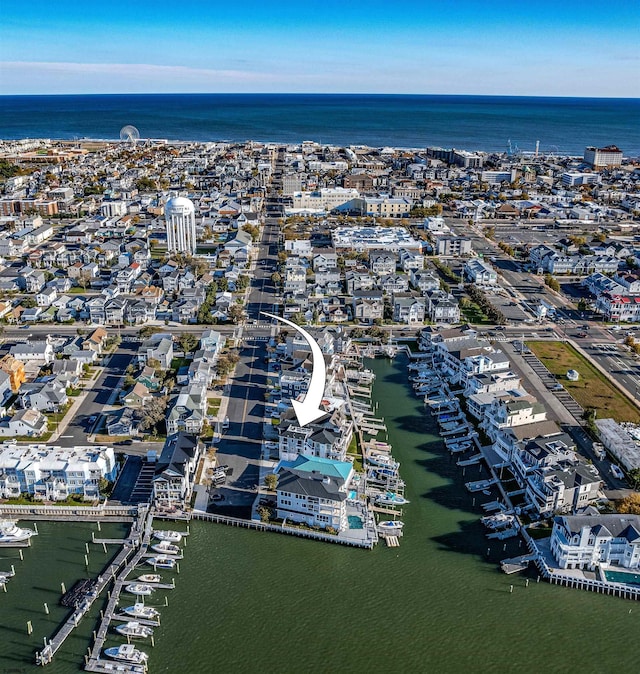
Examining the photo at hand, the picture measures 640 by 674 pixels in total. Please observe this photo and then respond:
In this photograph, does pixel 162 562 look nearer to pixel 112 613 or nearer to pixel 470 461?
pixel 112 613

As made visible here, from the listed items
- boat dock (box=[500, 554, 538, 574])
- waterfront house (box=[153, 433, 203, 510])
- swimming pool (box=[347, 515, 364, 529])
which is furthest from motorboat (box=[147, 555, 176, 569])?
boat dock (box=[500, 554, 538, 574])

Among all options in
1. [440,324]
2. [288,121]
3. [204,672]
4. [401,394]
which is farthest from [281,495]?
[288,121]

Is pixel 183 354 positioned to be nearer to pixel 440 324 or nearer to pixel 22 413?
pixel 22 413

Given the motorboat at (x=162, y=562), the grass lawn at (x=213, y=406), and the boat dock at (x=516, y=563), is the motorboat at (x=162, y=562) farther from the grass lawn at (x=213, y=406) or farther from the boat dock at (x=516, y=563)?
the boat dock at (x=516, y=563)

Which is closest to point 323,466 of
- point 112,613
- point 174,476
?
point 174,476

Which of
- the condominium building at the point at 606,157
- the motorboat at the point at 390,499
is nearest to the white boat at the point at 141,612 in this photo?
the motorboat at the point at 390,499

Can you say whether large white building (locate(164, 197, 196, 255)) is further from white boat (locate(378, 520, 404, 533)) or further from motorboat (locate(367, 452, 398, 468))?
white boat (locate(378, 520, 404, 533))
